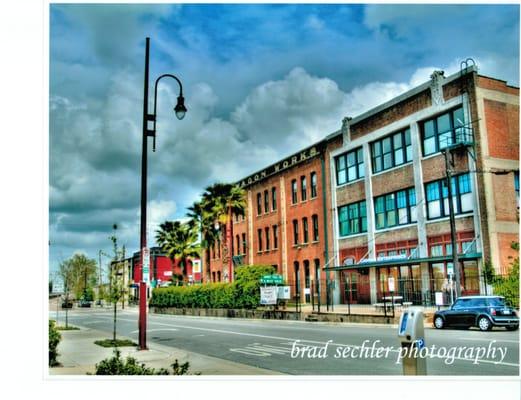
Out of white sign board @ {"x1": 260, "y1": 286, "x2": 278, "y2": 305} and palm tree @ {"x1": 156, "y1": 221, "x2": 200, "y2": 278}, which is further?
palm tree @ {"x1": 156, "y1": 221, "x2": 200, "y2": 278}

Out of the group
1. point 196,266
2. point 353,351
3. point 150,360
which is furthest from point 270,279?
point 196,266

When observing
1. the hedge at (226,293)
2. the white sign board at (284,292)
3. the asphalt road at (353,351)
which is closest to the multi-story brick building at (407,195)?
the white sign board at (284,292)

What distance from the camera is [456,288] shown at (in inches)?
970

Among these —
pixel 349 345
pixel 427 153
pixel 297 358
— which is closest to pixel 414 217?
pixel 427 153

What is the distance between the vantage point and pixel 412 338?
7.20 meters

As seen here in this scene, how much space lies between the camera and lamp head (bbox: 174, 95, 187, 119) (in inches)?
642

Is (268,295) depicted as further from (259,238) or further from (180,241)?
(180,241)

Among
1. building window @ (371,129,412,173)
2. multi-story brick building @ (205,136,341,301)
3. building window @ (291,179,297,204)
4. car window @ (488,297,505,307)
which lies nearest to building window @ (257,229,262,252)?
multi-story brick building @ (205,136,341,301)

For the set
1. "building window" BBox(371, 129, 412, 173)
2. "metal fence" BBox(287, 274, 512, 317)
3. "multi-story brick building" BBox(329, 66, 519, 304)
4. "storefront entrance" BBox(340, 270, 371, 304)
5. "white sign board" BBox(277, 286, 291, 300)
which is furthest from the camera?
"storefront entrance" BBox(340, 270, 371, 304)

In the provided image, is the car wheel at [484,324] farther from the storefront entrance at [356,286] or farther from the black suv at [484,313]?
the storefront entrance at [356,286]

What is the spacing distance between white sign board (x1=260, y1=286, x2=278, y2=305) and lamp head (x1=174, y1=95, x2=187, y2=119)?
18.5m

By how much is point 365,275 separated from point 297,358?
67.5ft

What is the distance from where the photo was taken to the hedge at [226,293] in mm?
35719

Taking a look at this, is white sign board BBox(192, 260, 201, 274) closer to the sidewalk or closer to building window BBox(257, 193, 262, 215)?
building window BBox(257, 193, 262, 215)
